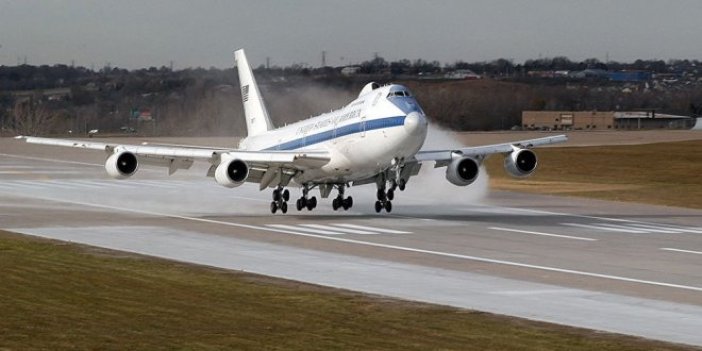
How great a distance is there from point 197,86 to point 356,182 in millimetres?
39872

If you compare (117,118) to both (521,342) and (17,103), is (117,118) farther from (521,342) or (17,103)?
(521,342)

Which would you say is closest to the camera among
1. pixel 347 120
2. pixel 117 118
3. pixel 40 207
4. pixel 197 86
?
pixel 347 120

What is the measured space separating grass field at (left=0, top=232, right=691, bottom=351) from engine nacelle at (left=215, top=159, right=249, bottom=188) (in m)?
18.0

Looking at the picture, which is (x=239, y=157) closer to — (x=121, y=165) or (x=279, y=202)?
(x=279, y=202)

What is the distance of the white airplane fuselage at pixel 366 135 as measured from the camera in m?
48.5

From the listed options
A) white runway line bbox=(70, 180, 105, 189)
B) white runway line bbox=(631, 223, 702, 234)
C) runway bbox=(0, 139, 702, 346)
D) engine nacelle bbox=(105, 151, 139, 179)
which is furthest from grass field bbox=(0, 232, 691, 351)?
white runway line bbox=(70, 180, 105, 189)

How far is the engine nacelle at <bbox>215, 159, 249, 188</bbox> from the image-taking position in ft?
163

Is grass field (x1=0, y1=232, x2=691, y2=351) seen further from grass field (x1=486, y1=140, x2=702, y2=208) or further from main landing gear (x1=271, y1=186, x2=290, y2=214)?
grass field (x1=486, y1=140, x2=702, y2=208)

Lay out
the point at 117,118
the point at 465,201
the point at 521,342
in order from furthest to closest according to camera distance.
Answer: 1. the point at 117,118
2. the point at 465,201
3. the point at 521,342

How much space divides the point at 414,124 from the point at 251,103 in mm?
16274

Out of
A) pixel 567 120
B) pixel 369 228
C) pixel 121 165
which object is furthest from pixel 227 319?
pixel 567 120

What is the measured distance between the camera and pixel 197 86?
91.6 metres

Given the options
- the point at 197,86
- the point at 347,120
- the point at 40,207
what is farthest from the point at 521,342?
the point at 197,86

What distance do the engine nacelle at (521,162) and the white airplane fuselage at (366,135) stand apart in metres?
5.20
